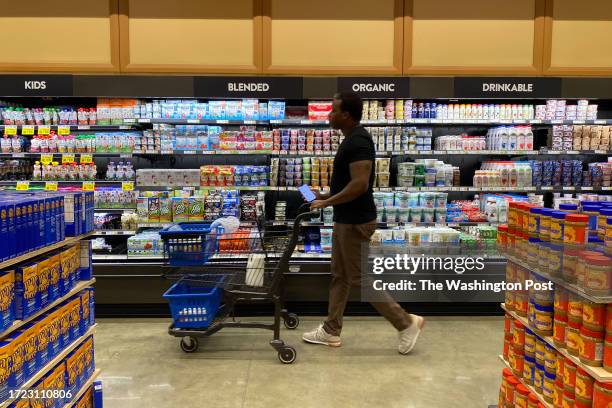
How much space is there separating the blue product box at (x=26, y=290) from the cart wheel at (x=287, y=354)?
190 centimetres

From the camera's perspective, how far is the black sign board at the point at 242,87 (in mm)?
4504

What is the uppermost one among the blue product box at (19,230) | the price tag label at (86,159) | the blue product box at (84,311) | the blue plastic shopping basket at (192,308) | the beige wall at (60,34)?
the beige wall at (60,34)

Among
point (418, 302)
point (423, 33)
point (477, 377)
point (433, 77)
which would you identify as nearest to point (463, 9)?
point (423, 33)

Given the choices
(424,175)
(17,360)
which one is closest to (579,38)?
(424,175)

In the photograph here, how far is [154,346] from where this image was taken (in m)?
4.00

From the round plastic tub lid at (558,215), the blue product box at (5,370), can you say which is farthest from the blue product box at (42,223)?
the round plastic tub lid at (558,215)

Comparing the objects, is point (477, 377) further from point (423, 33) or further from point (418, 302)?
point (423, 33)

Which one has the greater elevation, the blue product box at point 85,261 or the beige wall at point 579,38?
the beige wall at point 579,38

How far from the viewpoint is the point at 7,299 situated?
1.89 metres

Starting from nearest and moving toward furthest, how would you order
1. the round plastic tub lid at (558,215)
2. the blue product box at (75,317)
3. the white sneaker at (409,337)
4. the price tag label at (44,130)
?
1. the round plastic tub lid at (558,215)
2. the blue product box at (75,317)
3. the white sneaker at (409,337)
4. the price tag label at (44,130)

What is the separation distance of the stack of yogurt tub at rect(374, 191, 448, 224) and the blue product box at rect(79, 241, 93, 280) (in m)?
2.88

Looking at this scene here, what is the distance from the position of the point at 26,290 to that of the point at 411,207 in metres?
3.59

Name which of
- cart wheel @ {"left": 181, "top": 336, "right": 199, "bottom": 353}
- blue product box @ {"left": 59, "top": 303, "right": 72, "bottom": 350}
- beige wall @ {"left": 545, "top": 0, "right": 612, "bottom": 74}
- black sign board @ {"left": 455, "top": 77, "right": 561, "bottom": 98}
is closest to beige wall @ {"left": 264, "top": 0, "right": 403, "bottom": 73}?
black sign board @ {"left": 455, "top": 77, "right": 561, "bottom": 98}

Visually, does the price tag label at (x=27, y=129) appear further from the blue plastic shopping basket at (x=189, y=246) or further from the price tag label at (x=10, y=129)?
the blue plastic shopping basket at (x=189, y=246)
